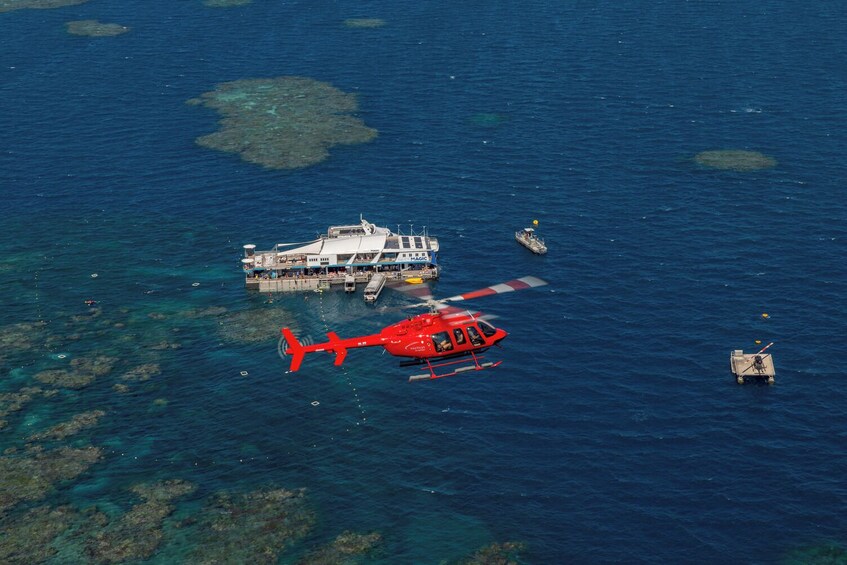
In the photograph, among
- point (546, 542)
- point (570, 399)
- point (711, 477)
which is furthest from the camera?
point (570, 399)

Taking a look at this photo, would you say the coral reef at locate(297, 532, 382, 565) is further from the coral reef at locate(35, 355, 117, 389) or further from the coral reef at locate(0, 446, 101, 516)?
the coral reef at locate(35, 355, 117, 389)

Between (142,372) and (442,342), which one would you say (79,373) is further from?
(442,342)

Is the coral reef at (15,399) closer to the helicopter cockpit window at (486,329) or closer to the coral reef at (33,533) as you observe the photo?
the coral reef at (33,533)

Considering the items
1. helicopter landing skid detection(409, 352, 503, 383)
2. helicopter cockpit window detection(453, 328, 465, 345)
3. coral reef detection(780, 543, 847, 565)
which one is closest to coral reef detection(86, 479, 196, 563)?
helicopter landing skid detection(409, 352, 503, 383)

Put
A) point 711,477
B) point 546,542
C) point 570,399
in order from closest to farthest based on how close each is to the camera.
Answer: point 546,542, point 711,477, point 570,399

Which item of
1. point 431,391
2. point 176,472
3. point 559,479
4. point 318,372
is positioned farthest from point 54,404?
point 559,479

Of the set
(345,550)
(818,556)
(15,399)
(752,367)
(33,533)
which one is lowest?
(33,533)

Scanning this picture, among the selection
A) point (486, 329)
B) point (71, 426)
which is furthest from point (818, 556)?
point (71, 426)

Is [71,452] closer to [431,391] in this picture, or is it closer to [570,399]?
[431,391]
